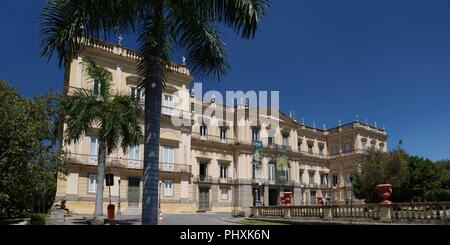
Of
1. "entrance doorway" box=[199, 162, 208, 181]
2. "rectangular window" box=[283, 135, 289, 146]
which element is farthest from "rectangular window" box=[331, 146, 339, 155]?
"entrance doorway" box=[199, 162, 208, 181]

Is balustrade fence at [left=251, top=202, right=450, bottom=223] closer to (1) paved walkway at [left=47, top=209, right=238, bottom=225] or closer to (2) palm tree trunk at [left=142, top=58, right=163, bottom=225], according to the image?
(1) paved walkway at [left=47, top=209, right=238, bottom=225]

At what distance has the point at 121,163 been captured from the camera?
1328 inches

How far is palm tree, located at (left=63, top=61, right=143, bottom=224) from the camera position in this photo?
64.0ft

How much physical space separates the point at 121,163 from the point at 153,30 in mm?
25809

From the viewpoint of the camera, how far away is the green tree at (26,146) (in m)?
17.3

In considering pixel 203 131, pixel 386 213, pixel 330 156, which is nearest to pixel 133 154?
pixel 203 131

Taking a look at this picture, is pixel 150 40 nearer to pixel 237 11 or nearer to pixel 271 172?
pixel 237 11

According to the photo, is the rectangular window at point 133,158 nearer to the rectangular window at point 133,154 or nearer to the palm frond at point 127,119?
the rectangular window at point 133,154

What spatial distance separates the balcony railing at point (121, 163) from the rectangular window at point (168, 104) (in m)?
4.77

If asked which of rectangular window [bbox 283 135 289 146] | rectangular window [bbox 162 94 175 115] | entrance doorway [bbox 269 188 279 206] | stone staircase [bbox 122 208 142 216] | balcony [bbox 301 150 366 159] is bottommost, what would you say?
stone staircase [bbox 122 208 142 216]

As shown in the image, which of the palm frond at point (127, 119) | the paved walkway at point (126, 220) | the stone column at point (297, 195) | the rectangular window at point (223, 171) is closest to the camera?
the palm frond at point (127, 119)

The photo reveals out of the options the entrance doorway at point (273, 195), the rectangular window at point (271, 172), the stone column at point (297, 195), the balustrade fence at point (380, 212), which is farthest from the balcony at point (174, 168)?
the stone column at point (297, 195)

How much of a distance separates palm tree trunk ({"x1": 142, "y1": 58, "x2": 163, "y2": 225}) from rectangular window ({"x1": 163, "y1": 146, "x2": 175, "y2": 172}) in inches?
1103

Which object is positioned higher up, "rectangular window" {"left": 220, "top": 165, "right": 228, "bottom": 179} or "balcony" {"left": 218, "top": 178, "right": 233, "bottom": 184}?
"rectangular window" {"left": 220, "top": 165, "right": 228, "bottom": 179}
